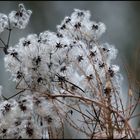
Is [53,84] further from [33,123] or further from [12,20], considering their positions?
[12,20]

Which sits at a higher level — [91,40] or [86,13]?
[86,13]

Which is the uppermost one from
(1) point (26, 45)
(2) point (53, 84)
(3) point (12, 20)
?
(3) point (12, 20)

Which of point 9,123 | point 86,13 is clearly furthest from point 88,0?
point 9,123

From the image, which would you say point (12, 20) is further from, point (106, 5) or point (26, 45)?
point (106, 5)

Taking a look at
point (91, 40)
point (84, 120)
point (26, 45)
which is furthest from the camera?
point (91, 40)

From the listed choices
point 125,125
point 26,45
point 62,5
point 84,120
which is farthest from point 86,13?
point 62,5

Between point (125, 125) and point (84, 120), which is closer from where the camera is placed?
point (125, 125)

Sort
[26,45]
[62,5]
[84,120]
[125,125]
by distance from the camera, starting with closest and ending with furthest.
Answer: [125,125], [84,120], [26,45], [62,5]
